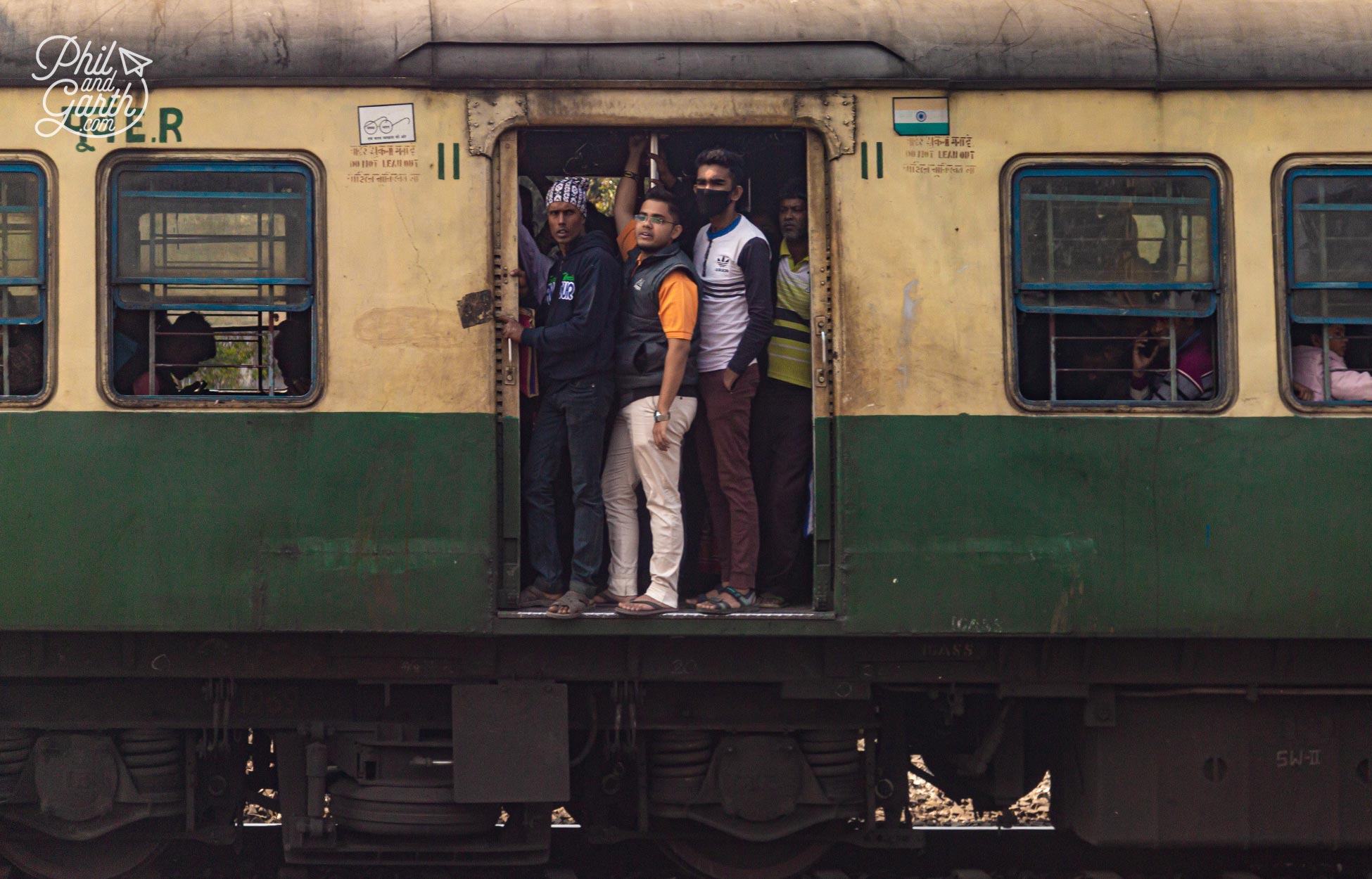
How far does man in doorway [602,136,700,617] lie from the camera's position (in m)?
4.93

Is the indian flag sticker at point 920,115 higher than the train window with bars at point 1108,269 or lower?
higher

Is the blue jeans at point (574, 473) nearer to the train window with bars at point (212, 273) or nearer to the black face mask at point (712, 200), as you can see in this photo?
the black face mask at point (712, 200)

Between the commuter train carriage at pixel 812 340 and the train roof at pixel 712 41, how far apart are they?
15 mm

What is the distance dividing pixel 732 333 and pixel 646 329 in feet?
1.17

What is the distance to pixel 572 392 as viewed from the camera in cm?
500

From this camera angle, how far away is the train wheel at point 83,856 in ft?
17.2

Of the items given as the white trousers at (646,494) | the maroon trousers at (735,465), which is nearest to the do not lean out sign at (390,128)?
the white trousers at (646,494)

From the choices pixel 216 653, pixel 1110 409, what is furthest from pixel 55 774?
pixel 1110 409

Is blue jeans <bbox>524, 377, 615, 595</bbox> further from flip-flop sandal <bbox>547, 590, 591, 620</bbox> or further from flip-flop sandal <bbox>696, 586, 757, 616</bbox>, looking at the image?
flip-flop sandal <bbox>696, 586, 757, 616</bbox>

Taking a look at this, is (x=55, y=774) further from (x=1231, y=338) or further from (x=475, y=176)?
(x=1231, y=338)

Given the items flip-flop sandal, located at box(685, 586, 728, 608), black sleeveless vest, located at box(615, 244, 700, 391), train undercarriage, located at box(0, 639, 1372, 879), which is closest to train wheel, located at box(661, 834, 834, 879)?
train undercarriage, located at box(0, 639, 1372, 879)

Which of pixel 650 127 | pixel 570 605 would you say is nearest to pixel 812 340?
pixel 650 127

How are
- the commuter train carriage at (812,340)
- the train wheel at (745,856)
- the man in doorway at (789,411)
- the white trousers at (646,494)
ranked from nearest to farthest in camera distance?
1. the commuter train carriage at (812,340)
2. the white trousers at (646,494)
3. the man in doorway at (789,411)
4. the train wheel at (745,856)

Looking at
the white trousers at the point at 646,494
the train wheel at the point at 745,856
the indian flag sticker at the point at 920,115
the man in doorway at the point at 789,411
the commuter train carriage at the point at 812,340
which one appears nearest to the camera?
the commuter train carriage at the point at 812,340
